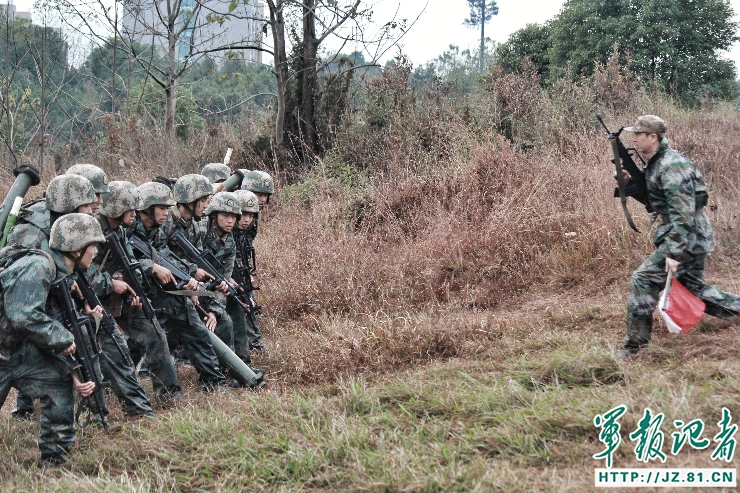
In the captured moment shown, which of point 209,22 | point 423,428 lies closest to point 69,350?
point 423,428

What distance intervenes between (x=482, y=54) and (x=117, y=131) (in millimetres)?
25311

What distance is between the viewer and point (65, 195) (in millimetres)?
5355

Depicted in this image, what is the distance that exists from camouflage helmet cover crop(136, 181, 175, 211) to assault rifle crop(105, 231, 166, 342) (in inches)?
18.3

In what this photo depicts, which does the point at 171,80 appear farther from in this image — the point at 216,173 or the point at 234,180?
the point at 234,180

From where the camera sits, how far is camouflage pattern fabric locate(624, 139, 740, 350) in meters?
5.57

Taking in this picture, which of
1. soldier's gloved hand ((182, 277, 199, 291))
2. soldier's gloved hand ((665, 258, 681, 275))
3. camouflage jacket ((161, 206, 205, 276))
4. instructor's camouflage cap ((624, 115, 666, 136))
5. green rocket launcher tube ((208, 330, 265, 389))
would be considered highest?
instructor's camouflage cap ((624, 115, 666, 136))

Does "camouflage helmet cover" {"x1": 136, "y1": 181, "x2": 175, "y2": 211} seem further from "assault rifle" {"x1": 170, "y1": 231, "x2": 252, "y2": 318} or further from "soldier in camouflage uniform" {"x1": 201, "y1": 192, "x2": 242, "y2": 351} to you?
"soldier in camouflage uniform" {"x1": 201, "y1": 192, "x2": 242, "y2": 351}

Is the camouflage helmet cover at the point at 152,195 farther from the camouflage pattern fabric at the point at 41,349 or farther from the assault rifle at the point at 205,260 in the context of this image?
the camouflage pattern fabric at the point at 41,349

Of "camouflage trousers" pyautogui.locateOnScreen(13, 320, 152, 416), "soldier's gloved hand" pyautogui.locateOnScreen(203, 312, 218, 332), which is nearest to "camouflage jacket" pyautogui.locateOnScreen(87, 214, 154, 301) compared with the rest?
"camouflage trousers" pyautogui.locateOnScreen(13, 320, 152, 416)

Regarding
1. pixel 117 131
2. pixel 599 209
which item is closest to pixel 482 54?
pixel 117 131

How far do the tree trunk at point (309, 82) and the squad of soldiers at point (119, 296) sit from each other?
722 centimetres

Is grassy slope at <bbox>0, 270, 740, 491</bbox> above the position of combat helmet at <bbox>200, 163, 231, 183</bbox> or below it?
below

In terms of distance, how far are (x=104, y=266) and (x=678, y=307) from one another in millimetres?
4312

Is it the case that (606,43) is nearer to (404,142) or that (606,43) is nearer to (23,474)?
(404,142)
